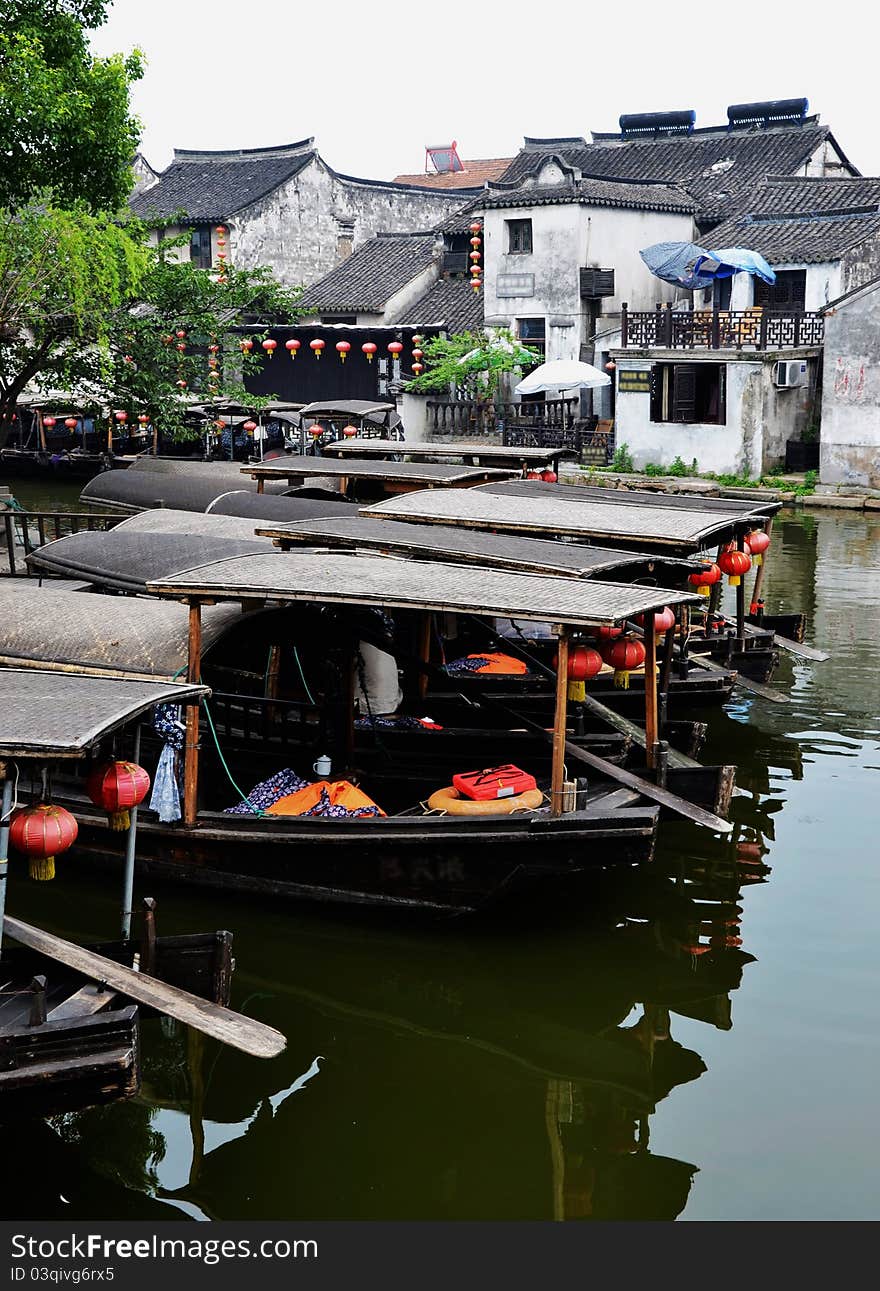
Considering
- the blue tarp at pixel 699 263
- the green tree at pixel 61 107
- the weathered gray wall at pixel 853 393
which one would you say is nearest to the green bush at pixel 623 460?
the blue tarp at pixel 699 263

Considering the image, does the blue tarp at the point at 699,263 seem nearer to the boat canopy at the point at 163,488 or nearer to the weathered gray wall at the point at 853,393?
the weathered gray wall at the point at 853,393

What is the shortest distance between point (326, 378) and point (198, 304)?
1154cm

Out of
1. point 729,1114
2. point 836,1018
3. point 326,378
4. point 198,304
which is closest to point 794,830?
point 836,1018

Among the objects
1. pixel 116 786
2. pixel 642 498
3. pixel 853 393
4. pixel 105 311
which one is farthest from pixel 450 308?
pixel 116 786

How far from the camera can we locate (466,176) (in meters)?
48.0

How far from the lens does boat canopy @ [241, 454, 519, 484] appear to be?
15.2 meters

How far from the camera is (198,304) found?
77.7ft

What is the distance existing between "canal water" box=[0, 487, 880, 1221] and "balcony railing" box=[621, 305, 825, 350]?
18.2m

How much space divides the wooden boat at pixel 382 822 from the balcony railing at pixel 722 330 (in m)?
19.2

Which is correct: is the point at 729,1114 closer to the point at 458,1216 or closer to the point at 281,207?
the point at 458,1216

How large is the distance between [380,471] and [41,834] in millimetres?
10060

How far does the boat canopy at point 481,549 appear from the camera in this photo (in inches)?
380

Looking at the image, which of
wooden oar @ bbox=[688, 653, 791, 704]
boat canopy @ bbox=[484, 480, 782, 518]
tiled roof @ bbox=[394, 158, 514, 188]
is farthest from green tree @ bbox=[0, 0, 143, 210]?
tiled roof @ bbox=[394, 158, 514, 188]

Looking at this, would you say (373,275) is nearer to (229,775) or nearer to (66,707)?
(229,775)
